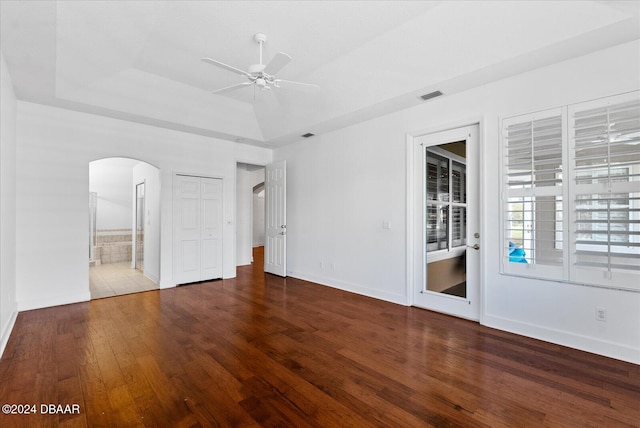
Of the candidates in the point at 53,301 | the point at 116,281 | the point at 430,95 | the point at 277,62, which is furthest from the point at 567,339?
the point at 116,281

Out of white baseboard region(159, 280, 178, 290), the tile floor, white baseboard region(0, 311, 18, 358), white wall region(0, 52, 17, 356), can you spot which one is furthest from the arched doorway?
white wall region(0, 52, 17, 356)

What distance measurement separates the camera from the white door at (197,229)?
5586 millimetres

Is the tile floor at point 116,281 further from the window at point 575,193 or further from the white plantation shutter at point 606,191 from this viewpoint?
the white plantation shutter at point 606,191

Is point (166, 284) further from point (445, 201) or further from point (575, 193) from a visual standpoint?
point (575, 193)

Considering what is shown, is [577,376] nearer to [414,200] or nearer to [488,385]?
[488,385]

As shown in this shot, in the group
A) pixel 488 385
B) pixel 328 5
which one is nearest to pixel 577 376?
pixel 488 385

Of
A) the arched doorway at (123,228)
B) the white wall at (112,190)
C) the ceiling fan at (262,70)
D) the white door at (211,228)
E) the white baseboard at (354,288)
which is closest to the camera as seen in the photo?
the ceiling fan at (262,70)

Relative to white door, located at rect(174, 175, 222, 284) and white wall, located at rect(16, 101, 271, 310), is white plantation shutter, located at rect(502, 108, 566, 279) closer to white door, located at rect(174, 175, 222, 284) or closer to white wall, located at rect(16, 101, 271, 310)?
white door, located at rect(174, 175, 222, 284)

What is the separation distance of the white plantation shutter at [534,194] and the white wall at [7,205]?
5.43m

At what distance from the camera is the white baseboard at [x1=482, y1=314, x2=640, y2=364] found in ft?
8.94

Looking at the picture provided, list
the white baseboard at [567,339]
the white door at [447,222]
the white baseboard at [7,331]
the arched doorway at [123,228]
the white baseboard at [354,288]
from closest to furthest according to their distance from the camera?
1. the white baseboard at [567,339]
2. the white baseboard at [7,331]
3. the white door at [447,222]
4. the white baseboard at [354,288]
5. the arched doorway at [123,228]

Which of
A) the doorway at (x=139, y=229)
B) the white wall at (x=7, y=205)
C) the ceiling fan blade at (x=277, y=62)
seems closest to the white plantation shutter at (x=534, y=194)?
the ceiling fan blade at (x=277, y=62)

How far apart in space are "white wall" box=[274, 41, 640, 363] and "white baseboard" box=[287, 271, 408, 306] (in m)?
0.02

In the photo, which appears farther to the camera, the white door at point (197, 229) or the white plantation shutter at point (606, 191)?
the white door at point (197, 229)
